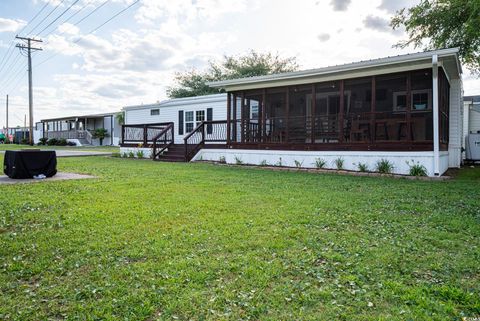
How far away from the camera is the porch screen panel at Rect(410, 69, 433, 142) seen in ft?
35.3

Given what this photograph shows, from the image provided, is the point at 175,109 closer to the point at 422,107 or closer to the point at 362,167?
the point at 362,167

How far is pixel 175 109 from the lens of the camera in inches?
715

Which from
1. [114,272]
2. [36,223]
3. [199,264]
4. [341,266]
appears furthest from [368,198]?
[36,223]

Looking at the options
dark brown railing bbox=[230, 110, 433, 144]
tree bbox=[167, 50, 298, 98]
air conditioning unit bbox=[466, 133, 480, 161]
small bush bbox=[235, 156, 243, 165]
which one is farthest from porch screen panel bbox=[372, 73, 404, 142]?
tree bbox=[167, 50, 298, 98]

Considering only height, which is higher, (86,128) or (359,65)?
(86,128)

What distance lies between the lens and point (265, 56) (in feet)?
101

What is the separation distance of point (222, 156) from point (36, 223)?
9.64m

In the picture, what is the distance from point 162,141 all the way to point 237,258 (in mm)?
13655

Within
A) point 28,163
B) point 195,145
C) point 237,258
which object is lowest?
point 237,258

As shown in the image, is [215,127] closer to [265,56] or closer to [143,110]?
[143,110]

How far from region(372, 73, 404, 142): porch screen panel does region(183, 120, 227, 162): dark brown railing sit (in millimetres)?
5859

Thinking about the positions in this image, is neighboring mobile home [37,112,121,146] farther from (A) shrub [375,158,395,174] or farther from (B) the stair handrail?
(A) shrub [375,158,395,174]

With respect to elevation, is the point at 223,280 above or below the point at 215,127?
below

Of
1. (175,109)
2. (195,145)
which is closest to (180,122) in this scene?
(175,109)
